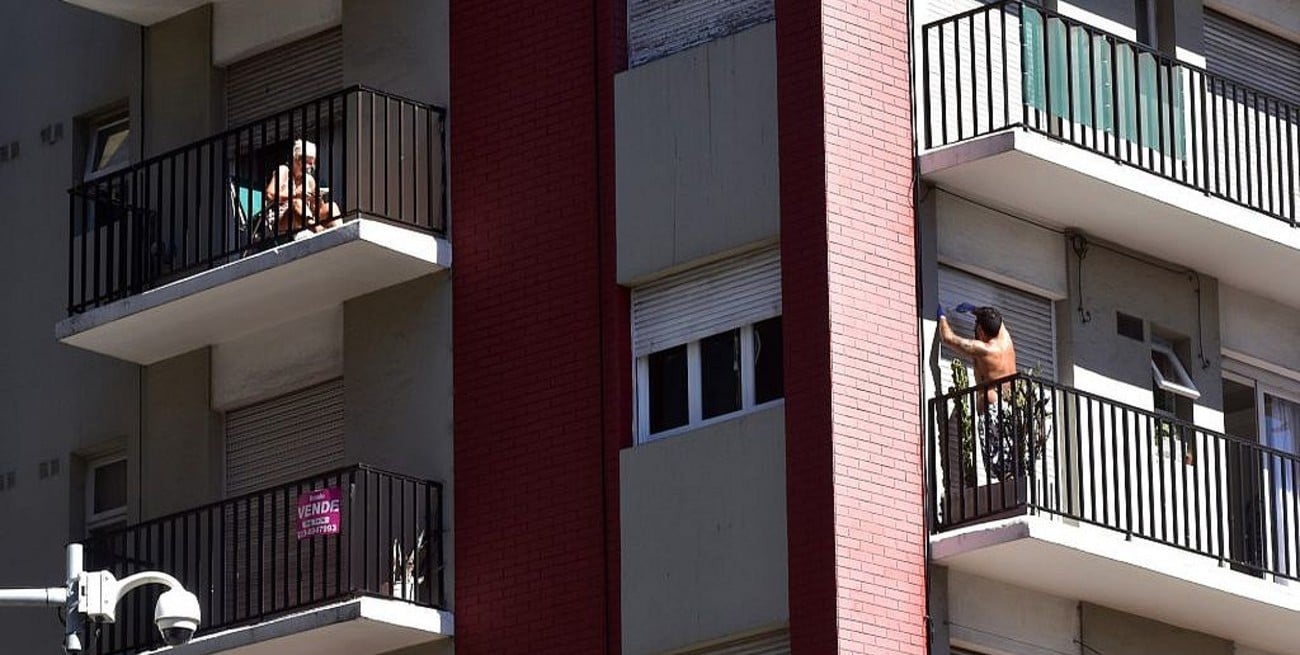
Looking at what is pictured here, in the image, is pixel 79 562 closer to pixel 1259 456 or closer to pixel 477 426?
pixel 477 426

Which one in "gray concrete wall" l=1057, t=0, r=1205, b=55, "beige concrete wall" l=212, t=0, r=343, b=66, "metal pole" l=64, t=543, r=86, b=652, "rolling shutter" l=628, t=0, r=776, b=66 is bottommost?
"metal pole" l=64, t=543, r=86, b=652

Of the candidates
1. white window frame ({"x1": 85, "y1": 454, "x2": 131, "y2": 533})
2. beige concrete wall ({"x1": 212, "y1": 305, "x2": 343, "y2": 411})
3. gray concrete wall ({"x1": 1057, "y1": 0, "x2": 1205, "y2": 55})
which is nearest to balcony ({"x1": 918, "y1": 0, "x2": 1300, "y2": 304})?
gray concrete wall ({"x1": 1057, "y1": 0, "x2": 1205, "y2": 55})

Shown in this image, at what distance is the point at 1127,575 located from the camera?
3078 centimetres

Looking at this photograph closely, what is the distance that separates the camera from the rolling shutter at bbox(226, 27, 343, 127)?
3534 centimetres

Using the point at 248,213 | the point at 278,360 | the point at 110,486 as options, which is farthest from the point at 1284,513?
the point at 110,486

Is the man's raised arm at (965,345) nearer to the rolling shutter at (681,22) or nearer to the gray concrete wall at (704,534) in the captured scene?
the gray concrete wall at (704,534)

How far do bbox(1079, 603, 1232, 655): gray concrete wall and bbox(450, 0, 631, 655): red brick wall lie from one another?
4.01m

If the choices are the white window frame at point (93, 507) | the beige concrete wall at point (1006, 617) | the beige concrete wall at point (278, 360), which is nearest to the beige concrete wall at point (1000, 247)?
the beige concrete wall at point (1006, 617)

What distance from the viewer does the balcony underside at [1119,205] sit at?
3091 centimetres

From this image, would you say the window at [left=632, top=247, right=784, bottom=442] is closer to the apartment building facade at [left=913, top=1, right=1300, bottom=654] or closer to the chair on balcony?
the apartment building facade at [left=913, top=1, right=1300, bottom=654]

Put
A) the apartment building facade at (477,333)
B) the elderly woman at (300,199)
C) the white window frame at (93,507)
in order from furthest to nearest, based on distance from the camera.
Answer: the white window frame at (93,507)
the elderly woman at (300,199)
the apartment building facade at (477,333)

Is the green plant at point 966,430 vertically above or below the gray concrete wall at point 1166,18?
below

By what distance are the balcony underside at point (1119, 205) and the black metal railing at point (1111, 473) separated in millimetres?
1686

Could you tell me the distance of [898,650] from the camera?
29719 millimetres
